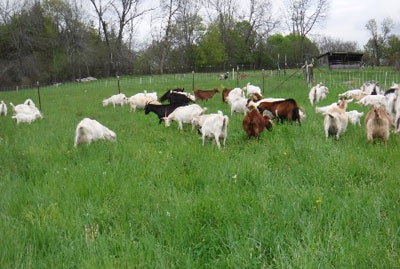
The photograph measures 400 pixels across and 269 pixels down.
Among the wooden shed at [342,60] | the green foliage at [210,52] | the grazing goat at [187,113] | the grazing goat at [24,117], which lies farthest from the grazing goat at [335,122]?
the green foliage at [210,52]

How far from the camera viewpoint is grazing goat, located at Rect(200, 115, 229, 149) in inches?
277

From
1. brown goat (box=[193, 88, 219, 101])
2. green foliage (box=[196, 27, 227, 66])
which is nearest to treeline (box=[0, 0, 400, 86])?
green foliage (box=[196, 27, 227, 66])

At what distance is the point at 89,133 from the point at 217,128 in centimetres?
288

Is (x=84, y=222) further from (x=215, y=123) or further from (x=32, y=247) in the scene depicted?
(x=215, y=123)

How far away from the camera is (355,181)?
15.8ft

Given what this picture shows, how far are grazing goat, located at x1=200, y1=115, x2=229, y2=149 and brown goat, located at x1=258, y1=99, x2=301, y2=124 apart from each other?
2.82m

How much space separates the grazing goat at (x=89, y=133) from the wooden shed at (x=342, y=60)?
42564mm

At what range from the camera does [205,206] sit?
3895 mm

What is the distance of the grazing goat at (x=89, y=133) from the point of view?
7.41 metres

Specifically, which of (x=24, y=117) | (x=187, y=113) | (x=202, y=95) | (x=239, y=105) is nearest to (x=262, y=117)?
(x=187, y=113)

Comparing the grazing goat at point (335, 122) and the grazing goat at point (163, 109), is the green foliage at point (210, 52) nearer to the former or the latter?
the grazing goat at point (163, 109)

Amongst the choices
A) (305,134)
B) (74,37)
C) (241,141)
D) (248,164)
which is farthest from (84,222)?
(74,37)

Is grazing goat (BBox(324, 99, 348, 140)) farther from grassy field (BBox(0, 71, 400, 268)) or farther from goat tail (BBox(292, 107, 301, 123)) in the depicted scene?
goat tail (BBox(292, 107, 301, 123))

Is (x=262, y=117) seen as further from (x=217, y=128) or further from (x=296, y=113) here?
(x=296, y=113)
